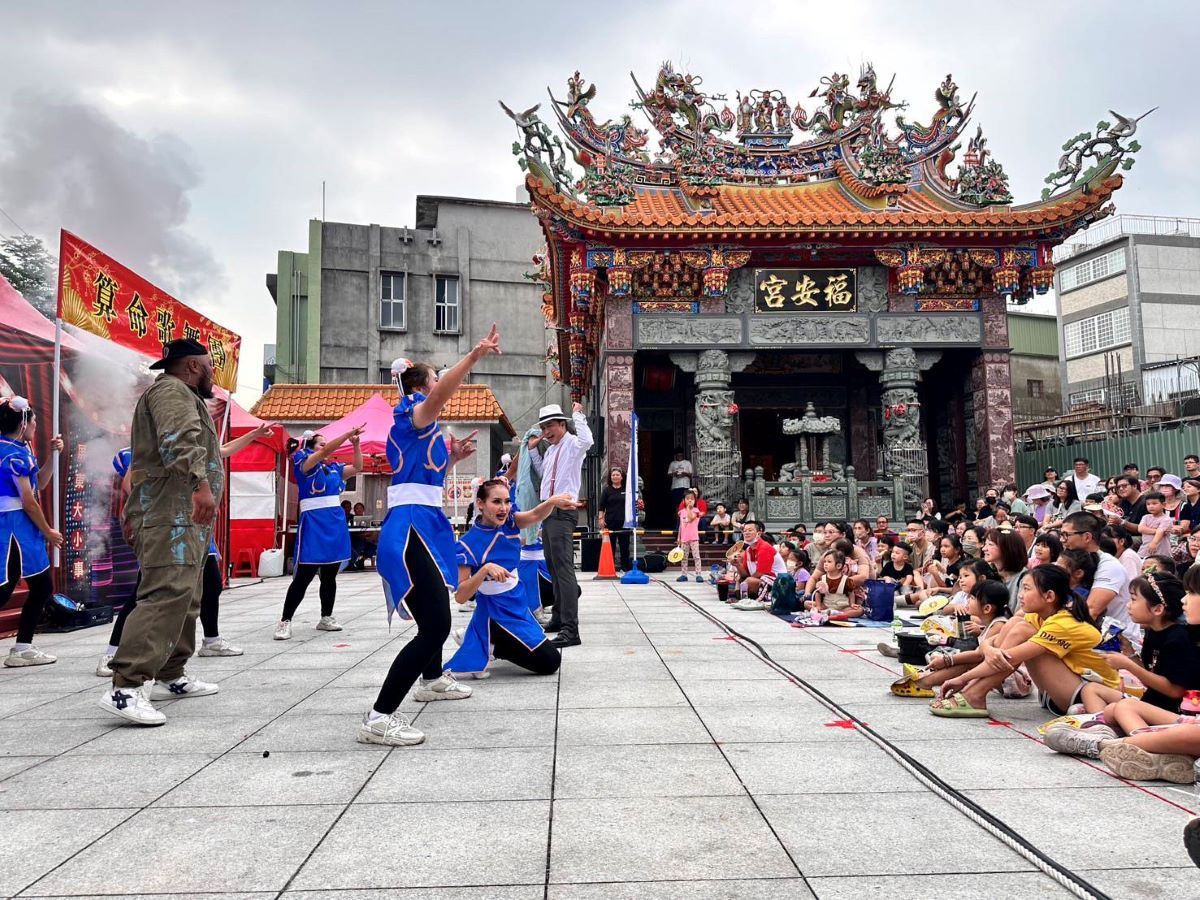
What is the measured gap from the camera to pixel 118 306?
8742 millimetres

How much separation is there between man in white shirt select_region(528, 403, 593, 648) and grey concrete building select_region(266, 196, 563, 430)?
2207 centimetres

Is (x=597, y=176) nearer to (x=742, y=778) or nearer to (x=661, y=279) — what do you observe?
(x=661, y=279)

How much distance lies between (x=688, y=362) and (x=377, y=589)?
7666 millimetres

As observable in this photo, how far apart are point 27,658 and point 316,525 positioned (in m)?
2.20

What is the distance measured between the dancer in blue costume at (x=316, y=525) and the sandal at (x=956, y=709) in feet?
15.6

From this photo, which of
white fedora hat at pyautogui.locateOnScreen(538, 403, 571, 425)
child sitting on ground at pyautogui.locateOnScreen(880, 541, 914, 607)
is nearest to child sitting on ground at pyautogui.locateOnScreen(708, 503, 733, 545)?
child sitting on ground at pyautogui.locateOnScreen(880, 541, 914, 607)

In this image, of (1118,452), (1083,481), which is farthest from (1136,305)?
(1083,481)

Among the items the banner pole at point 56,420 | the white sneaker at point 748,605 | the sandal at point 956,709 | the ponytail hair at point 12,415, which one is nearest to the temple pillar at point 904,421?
the white sneaker at point 748,605

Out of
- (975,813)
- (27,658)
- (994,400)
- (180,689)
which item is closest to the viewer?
(975,813)

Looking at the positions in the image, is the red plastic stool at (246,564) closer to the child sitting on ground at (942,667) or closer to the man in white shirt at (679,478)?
the man in white shirt at (679,478)

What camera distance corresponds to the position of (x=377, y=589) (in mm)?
12523

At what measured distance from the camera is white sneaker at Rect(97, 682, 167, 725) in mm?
4195

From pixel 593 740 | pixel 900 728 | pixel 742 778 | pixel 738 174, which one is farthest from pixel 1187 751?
pixel 738 174

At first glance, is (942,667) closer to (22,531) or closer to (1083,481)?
(22,531)
